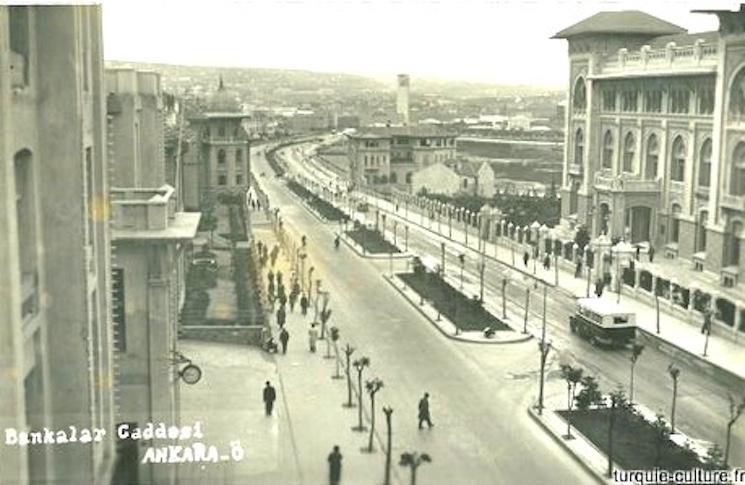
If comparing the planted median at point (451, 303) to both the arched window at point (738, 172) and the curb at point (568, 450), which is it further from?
the arched window at point (738, 172)

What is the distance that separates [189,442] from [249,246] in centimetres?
637

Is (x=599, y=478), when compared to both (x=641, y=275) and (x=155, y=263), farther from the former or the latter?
(x=641, y=275)

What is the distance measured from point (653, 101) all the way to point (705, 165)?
2.37 meters

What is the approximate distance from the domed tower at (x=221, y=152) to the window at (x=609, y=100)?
39.9 ft

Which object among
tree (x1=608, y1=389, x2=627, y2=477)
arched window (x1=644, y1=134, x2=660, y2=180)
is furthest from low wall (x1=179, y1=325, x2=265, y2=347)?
arched window (x1=644, y1=134, x2=660, y2=180)

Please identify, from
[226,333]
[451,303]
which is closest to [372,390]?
[226,333]

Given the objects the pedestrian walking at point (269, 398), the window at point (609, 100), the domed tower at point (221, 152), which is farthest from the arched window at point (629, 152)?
the pedestrian walking at point (269, 398)

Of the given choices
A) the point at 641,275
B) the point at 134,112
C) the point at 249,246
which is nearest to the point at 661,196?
the point at 641,275

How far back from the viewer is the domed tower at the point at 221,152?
8531 mm

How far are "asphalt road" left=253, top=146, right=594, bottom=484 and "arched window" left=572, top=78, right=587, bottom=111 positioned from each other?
1169 centimetres

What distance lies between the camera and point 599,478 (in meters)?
6.85

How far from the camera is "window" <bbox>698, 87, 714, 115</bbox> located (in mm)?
17116

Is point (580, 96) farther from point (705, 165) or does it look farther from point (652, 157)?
point (705, 165)

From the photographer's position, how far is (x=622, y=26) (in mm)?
20859
